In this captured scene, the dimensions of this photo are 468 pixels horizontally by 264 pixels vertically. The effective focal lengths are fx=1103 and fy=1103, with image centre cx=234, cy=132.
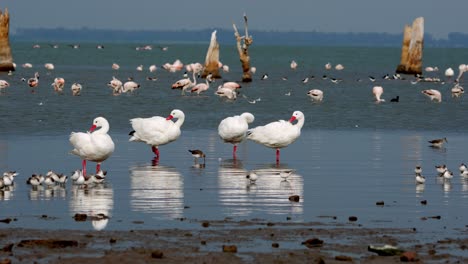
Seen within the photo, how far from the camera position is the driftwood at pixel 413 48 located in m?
71.1

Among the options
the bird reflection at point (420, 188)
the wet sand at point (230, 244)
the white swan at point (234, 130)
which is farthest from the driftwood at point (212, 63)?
the wet sand at point (230, 244)

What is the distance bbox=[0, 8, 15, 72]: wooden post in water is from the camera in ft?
216

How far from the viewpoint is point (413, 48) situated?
2840 inches

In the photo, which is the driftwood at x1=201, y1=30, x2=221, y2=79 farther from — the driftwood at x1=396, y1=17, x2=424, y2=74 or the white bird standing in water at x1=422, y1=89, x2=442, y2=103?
the white bird standing in water at x1=422, y1=89, x2=442, y2=103

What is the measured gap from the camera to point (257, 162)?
21656 millimetres

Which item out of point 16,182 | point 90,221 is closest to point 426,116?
point 16,182

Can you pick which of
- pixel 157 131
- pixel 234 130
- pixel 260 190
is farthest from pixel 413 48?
pixel 260 190

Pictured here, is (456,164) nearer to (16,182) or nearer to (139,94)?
(16,182)

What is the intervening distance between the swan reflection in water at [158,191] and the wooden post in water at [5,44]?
47.3 m

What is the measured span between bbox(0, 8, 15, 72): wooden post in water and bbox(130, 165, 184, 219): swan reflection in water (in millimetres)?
47254

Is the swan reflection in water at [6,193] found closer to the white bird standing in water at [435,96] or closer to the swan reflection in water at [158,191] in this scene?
the swan reflection in water at [158,191]

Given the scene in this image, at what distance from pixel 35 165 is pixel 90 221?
7.14 meters

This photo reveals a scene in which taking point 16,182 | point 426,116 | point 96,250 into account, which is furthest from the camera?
point 426,116

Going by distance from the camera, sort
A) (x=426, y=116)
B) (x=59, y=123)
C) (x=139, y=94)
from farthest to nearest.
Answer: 1. (x=139, y=94)
2. (x=426, y=116)
3. (x=59, y=123)
